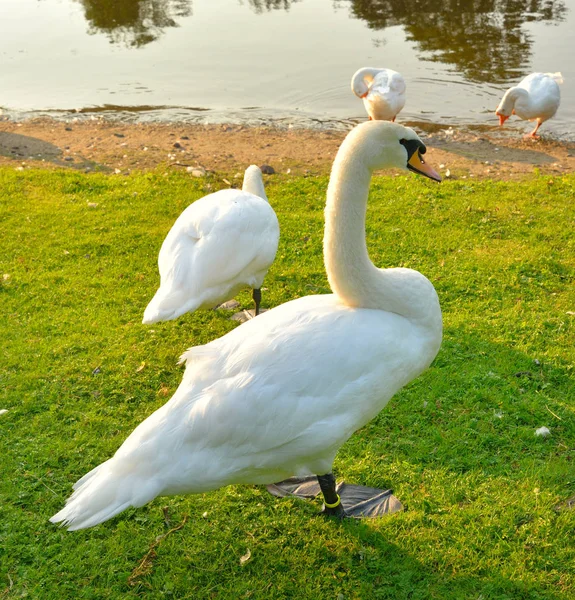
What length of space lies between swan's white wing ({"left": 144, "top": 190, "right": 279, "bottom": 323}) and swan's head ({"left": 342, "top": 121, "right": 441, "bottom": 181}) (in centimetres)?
171

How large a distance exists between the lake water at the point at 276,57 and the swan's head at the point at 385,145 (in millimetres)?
8169

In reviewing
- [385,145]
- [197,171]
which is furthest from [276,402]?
[197,171]

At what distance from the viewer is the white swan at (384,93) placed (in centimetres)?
1012

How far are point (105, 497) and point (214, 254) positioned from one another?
221cm

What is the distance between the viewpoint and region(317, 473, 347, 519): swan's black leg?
11.1ft

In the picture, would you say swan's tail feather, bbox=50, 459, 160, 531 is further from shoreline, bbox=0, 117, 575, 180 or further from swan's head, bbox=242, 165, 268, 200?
shoreline, bbox=0, 117, 575, 180

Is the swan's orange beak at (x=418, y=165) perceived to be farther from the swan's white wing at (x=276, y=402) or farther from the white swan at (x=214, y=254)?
the white swan at (x=214, y=254)

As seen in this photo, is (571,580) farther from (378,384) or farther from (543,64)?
(543,64)

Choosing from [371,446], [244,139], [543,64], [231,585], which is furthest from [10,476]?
[543,64]

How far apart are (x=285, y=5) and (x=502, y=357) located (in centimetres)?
1612

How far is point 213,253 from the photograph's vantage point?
462cm

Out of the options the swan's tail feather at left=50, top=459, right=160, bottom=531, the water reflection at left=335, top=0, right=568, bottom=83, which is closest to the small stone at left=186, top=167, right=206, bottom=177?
the swan's tail feather at left=50, top=459, right=160, bottom=531

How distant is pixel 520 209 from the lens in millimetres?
6773

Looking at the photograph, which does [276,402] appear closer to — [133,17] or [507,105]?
[507,105]
